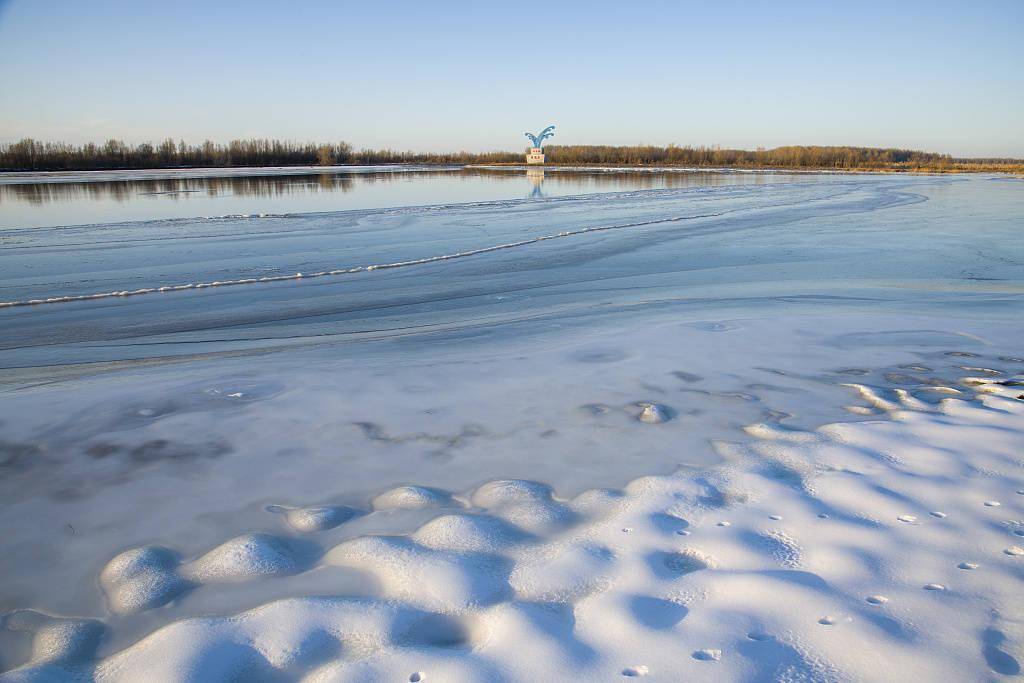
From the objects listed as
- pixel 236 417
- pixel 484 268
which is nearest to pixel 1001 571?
pixel 236 417

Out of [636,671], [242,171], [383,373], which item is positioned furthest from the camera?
[242,171]

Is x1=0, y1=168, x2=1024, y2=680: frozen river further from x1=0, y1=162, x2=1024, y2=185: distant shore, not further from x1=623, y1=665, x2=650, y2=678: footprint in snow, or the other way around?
x1=0, y1=162, x2=1024, y2=185: distant shore

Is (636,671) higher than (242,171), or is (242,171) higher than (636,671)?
(242,171)

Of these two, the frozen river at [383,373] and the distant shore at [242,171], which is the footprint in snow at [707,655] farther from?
the distant shore at [242,171]

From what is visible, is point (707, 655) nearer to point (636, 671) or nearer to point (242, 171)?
point (636, 671)

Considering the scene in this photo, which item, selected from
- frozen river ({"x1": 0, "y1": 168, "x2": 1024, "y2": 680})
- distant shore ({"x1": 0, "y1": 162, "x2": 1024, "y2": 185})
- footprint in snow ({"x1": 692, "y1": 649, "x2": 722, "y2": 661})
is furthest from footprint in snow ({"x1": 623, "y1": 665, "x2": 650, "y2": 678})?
distant shore ({"x1": 0, "y1": 162, "x2": 1024, "y2": 185})

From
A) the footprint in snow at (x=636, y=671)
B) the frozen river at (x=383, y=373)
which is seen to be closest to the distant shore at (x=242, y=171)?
the frozen river at (x=383, y=373)

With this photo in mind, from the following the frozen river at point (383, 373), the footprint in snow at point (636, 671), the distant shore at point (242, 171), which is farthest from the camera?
the distant shore at point (242, 171)

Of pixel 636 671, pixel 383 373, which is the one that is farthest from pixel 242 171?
pixel 636 671

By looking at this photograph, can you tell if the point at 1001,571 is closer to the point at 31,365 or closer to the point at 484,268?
the point at 31,365

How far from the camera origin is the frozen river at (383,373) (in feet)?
8.56

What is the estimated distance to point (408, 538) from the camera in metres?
2.47

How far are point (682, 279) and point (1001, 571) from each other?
249 inches

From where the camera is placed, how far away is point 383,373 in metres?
4.52
